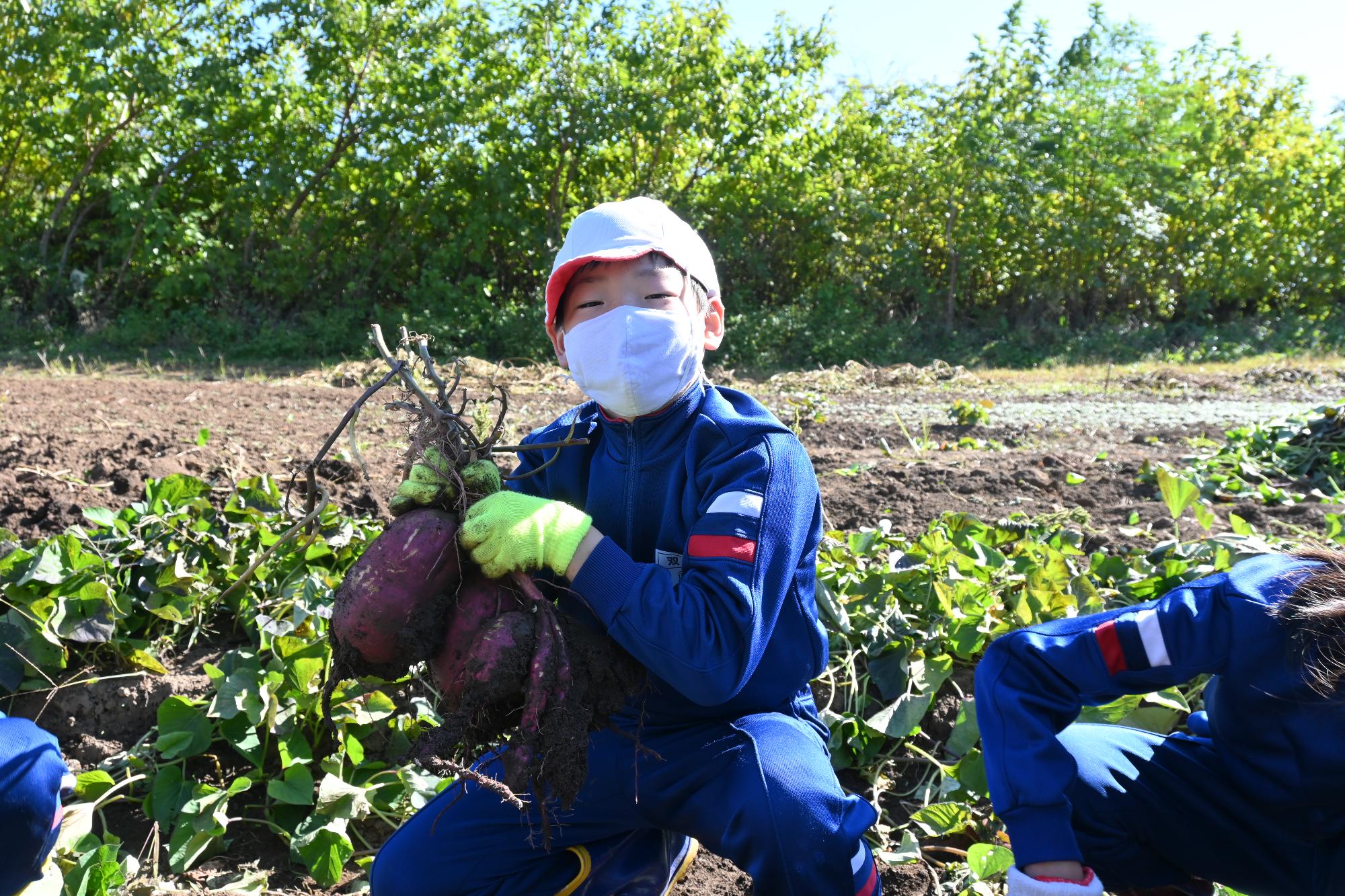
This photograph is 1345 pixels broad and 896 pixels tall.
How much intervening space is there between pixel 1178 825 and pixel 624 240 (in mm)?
1545

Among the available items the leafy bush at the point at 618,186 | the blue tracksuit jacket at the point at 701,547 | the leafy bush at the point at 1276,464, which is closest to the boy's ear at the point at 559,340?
the blue tracksuit jacket at the point at 701,547

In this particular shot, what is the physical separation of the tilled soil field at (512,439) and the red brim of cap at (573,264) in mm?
492

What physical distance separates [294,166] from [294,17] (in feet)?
5.84

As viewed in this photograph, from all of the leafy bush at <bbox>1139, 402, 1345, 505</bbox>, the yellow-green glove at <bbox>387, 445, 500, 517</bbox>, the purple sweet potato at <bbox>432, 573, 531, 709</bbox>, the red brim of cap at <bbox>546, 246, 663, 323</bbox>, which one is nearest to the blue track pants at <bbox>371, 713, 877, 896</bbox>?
the purple sweet potato at <bbox>432, 573, 531, 709</bbox>

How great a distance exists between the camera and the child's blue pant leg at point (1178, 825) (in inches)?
73.5

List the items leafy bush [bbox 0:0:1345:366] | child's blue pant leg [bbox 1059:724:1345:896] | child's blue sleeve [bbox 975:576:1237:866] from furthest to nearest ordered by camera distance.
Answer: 1. leafy bush [bbox 0:0:1345:366]
2. child's blue pant leg [bbox 1059:724:1345:896]
3. child's blue sleeve [bbox 975:576:1237:866]

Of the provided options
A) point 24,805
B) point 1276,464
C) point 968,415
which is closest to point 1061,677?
point 24,805

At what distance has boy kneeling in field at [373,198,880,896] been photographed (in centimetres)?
167

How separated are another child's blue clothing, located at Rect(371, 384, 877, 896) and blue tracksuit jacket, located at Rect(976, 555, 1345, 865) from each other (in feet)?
0.92

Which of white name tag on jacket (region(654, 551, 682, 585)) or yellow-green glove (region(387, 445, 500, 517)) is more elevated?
yellow-green glove (region(387, 445, 500, 517))

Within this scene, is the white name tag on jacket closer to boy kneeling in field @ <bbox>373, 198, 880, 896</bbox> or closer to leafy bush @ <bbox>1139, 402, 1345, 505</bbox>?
boy kneeling in field @ <bbox>373, 198, 880, 896</bbox>

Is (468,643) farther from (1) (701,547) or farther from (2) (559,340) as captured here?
(2) (559,340)

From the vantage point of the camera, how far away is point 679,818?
1.82 metres

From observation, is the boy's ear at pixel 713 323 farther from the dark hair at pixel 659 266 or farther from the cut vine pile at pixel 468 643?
the cut vine pile at pixel 468 643
